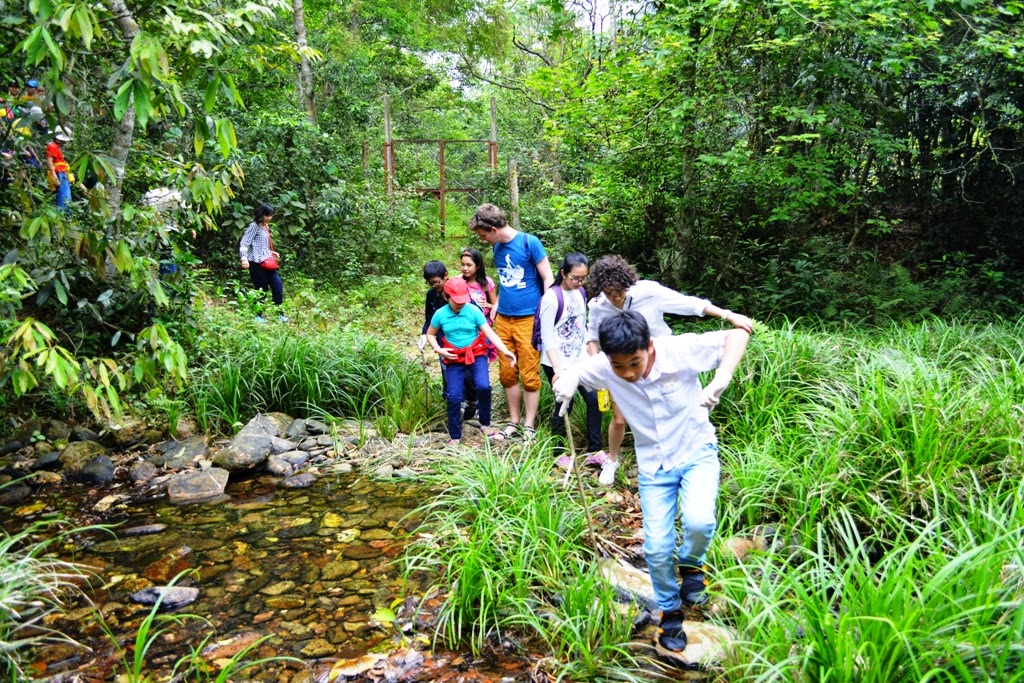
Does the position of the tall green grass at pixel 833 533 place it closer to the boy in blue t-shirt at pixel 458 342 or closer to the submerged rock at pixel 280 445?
the boy in blue t-shirt at pixel 458 342

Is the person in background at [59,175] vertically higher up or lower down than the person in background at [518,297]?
higher up

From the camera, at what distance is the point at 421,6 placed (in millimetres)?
16484

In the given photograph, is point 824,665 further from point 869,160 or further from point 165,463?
point 869,160

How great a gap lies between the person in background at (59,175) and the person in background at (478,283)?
2.87m

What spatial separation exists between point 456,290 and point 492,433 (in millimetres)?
1330

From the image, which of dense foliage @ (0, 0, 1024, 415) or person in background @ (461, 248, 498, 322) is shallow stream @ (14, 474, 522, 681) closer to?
dense foliage @ (0, 0, 1024, 415)

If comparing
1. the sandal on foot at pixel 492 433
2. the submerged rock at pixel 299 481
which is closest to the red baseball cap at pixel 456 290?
the sandal on foot at pixel 492 433

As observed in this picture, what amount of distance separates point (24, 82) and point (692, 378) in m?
4.74

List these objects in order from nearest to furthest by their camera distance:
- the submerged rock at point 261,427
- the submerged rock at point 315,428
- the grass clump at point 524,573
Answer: the grass clump at point 524,573 < the submerged rock at point 261,427 < the submerged rock at point 315,428

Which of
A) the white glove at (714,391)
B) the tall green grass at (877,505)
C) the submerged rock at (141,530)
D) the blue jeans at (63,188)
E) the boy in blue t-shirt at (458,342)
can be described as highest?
the blue jeans at (63,188)

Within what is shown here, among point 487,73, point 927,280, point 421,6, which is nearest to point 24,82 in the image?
point 927,280

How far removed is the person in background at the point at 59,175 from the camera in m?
5.22

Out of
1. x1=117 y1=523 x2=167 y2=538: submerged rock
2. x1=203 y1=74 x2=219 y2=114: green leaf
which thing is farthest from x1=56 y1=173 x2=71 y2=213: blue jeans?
x1=203 y1=74 x2=219 y2=114: green leaf

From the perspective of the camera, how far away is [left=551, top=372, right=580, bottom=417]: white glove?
9.14ft
